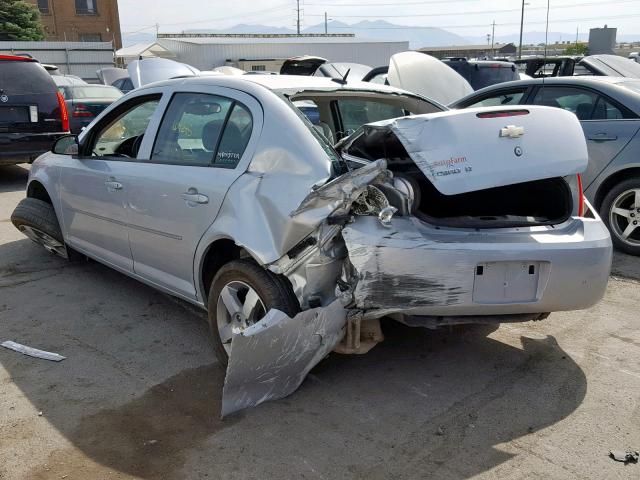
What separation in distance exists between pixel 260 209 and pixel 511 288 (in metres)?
1.37

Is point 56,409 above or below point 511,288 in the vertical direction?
below

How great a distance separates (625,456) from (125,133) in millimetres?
4042

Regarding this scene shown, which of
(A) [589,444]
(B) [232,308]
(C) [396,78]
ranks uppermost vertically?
(C) [396,78]

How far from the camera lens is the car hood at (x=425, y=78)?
21.8 feet

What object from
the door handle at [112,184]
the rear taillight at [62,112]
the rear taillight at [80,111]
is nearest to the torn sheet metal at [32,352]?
the door handle at [112,184]

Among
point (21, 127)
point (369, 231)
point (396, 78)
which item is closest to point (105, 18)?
point (21, 127)

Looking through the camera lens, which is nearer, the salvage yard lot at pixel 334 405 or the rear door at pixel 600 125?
the salvage yard lot at pixel 334 405

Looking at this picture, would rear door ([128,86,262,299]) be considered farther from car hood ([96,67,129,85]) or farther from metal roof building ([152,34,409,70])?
metal roof building ([152,34,409,70])

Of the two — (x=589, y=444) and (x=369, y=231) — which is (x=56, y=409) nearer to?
(x=369, y=231)

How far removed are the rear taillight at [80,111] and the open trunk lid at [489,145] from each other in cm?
1052

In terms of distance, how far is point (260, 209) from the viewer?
3.42 meters

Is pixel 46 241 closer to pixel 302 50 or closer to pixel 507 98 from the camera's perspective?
pixel 507 98

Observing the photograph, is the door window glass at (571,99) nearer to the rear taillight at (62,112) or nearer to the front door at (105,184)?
the front door at (105,184)

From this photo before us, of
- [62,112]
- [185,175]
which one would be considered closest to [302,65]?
[62,112]
